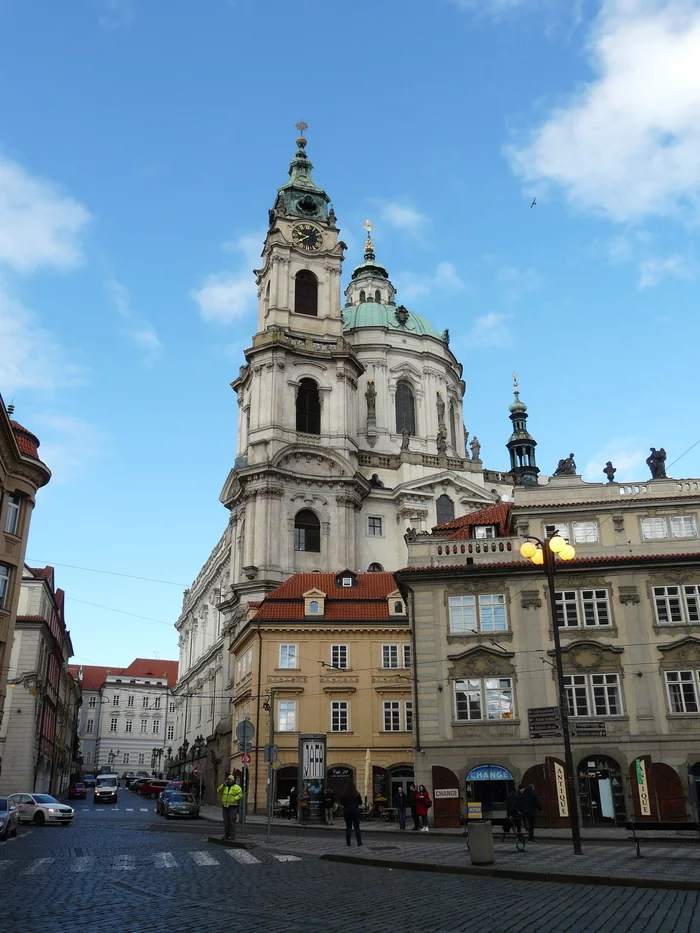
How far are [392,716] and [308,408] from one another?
99.1ft

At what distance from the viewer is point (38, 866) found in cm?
1770

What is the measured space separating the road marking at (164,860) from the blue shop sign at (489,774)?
13.2 metres

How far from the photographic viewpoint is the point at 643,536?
3353 centimetres

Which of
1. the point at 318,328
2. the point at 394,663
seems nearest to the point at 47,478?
the point at 394,663

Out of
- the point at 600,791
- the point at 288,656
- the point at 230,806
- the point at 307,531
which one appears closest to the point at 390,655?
the point at 288,656

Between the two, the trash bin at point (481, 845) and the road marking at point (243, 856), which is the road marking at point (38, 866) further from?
the trash bin at point (481, 845)

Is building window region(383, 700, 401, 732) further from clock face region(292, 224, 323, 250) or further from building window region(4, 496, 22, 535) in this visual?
clock face region(292, 224, 323, 250)

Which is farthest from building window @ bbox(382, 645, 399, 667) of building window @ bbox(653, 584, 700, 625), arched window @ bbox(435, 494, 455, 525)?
arched window @ bbox(435, 494, 455, 525)

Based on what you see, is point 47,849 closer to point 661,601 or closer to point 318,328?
point 661,601

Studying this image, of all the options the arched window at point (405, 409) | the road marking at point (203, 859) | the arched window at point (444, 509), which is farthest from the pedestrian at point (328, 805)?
the arched window at point (405, 409)

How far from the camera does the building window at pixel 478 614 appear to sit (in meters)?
32.6

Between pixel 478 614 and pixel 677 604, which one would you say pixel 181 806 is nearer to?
pixel 478 614

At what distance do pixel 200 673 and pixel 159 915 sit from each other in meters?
69.6

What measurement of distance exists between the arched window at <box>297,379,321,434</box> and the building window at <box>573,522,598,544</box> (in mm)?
34231
